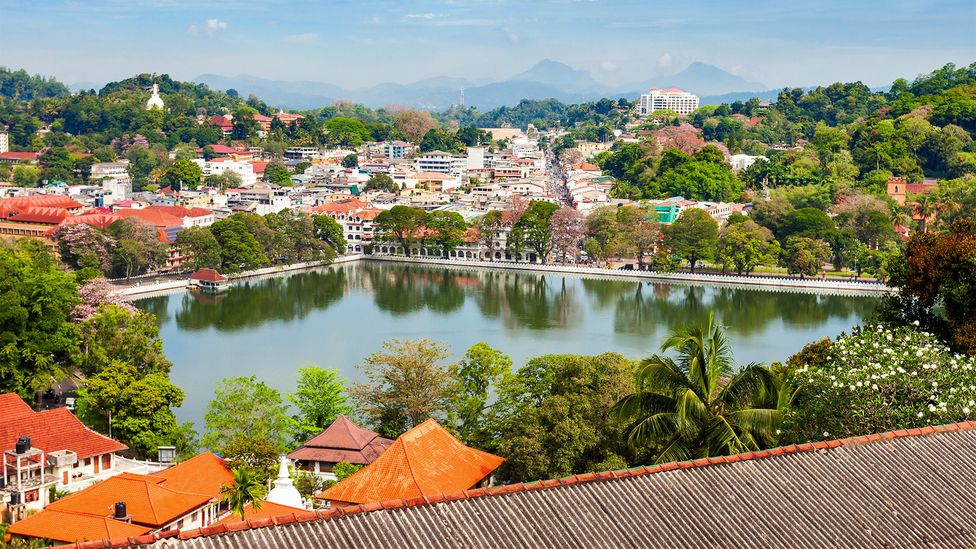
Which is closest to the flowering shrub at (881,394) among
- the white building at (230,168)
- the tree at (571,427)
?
the tree at (571,427)

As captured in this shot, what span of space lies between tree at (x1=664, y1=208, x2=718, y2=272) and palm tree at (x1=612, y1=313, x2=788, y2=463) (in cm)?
2208

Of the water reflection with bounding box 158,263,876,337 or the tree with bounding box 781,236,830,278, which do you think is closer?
the water reflection with bounding box 158,263,876,337

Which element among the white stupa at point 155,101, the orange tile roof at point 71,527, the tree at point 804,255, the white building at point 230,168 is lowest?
the tree at point 804,255

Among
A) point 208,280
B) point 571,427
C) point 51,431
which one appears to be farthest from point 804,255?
point 51,431

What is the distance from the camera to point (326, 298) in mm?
24594

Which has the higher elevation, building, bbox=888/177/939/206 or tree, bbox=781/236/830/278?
building, bbox=888/177/939/206

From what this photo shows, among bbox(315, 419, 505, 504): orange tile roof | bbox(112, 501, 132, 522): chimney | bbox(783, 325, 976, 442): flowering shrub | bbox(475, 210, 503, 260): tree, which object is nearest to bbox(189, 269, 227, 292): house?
bbox(475, 210, 503, 260): tree

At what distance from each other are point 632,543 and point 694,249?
24182 mm

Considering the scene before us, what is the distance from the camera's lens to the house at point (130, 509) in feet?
24.7

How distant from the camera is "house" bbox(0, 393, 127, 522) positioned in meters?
8.84

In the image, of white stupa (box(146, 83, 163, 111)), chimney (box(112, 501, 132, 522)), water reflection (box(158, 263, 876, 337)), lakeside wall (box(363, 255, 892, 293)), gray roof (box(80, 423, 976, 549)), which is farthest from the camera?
white stupa (box(146, 83, 163, 111))

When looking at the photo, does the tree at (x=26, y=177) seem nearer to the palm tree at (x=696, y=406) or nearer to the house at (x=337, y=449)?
the house at (x=337, y=449)

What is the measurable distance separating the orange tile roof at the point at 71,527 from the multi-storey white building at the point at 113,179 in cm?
2917

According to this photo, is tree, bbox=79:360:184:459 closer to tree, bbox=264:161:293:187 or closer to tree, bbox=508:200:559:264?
tree, bbox=508:200:559:264
